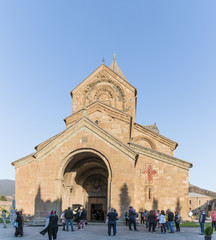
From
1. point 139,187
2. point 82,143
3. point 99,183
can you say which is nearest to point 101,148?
point 82,143

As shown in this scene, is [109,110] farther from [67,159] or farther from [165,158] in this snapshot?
[67,159]

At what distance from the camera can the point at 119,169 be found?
17016mm

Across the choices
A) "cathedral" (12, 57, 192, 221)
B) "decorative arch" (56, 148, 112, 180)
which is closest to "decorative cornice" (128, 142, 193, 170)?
"cathedral" (12, 57, 192, 221)

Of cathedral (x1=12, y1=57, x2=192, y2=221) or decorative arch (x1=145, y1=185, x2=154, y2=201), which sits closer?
cathedral (x1=12, y1=57, x2=192, y2=221)

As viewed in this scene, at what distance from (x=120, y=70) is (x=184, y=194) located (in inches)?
741

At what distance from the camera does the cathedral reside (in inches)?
671

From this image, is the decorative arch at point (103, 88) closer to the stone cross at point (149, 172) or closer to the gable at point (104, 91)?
the gable at point (104, 91)

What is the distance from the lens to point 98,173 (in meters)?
22.1

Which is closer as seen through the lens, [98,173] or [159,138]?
[98,173]

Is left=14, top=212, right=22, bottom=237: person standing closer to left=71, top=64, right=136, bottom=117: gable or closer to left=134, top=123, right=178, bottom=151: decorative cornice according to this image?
left=71, top=64, right=136, bottom=117: gable

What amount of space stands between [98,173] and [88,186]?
58.3 inches

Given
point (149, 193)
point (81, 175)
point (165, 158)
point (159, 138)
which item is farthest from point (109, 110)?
point (149, 193)

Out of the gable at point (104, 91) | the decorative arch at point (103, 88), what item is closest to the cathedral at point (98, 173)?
the gable at point (104, 91)

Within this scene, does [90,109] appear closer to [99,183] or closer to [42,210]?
[99,183]
